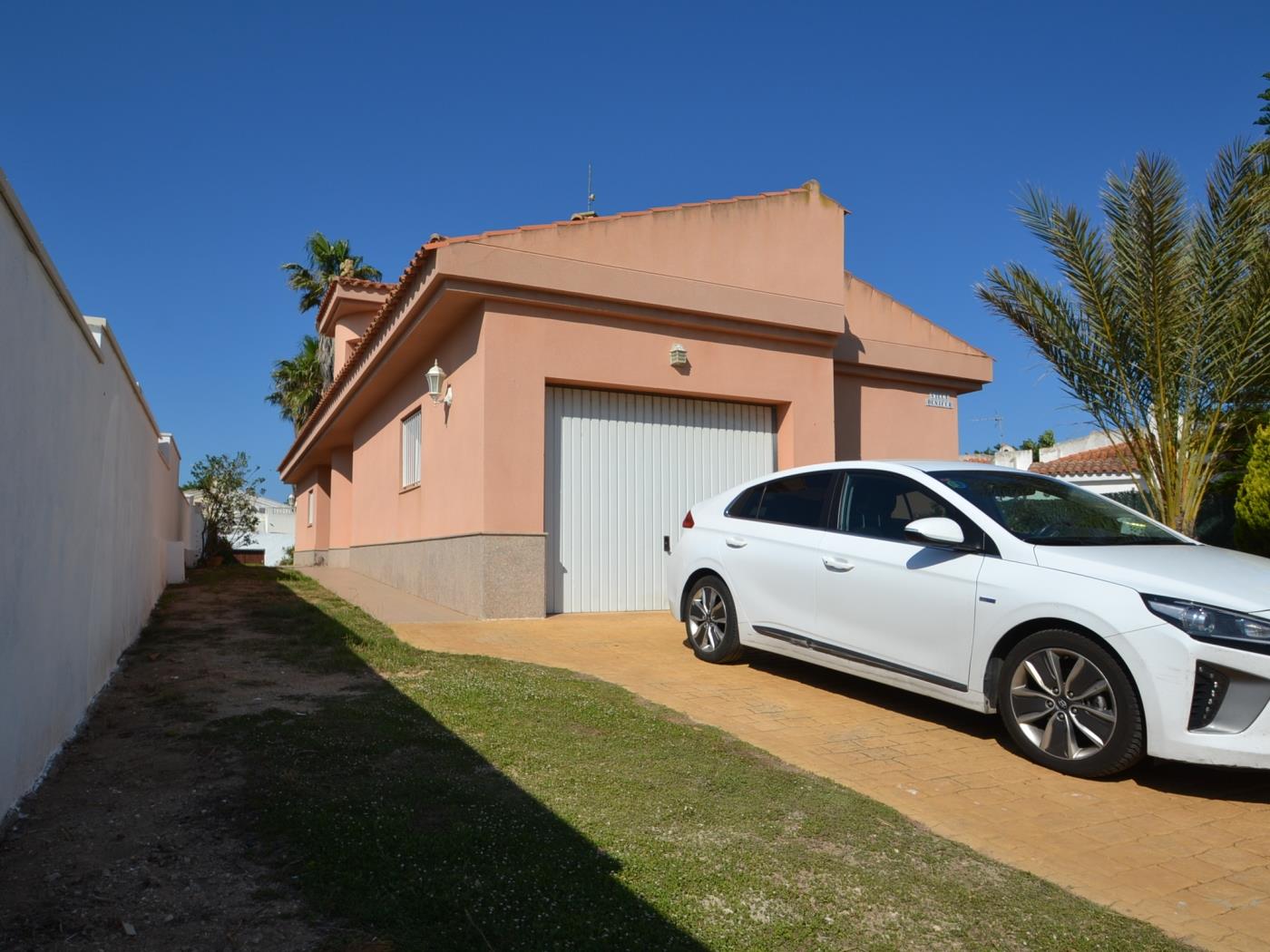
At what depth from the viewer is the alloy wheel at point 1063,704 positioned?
4730 mm

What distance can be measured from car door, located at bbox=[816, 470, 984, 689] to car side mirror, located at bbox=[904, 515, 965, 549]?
66mm

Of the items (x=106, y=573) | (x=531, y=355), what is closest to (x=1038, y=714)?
(x=106, y=573)

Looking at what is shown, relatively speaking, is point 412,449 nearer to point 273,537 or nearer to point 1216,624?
point 1216,624

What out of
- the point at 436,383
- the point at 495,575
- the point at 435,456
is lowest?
the point at 495,575

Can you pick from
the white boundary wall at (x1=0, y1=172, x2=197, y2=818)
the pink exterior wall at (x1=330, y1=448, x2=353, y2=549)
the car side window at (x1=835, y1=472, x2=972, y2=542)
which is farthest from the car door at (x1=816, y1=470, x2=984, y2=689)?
the pink exterior wall at (x1=330, y1=448, x2=353, y2=549)

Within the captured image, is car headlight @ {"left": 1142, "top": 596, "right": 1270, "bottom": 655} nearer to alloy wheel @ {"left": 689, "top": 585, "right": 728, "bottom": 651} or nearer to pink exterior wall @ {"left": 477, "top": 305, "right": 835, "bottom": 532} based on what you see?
alloy wheel @ {"left": 689, "top": 585, "right": 728, "bottom": 651}

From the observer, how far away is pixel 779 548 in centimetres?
682

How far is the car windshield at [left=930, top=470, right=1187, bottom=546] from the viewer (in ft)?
18.2

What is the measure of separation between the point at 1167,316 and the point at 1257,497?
246cm

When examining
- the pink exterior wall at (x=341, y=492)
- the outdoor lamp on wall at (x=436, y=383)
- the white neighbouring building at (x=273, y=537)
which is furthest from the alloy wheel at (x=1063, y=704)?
the white neighbouring building at (x=273, y=537)

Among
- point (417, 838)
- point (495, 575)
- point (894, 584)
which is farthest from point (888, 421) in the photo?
point (417, 838)

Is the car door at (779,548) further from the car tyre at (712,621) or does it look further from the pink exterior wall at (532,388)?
the pink exterior wall at (532,388)

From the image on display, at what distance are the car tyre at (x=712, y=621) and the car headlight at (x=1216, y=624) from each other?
324 centimetres

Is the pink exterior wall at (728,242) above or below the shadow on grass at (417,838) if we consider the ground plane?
above
